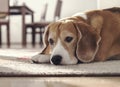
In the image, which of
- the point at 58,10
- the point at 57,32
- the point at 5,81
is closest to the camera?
the point at 5,81

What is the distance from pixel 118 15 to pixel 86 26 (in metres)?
A: 0.29

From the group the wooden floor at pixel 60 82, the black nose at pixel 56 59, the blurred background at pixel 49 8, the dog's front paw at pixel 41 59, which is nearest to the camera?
the wooden floor at pixel 60 82

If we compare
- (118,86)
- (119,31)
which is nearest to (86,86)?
(118,86)

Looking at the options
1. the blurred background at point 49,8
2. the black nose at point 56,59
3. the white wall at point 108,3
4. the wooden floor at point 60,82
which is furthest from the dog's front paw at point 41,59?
the blurred background at point 49,8

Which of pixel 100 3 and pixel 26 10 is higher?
pixel 100 3

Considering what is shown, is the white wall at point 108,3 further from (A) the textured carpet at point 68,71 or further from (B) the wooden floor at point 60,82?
(B) the wooden floor at point 60,82

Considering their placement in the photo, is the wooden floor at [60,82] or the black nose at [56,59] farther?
the black nose at [56,59]

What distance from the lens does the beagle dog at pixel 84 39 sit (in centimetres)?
168

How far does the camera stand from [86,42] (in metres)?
1.74

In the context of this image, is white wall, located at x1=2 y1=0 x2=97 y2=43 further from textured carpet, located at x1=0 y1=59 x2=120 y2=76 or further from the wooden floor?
the wooden floor

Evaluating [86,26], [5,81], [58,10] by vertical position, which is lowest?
[58,10]

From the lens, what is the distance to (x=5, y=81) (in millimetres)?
1271

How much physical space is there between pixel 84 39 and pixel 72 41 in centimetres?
8

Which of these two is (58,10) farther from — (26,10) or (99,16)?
(99,16)
